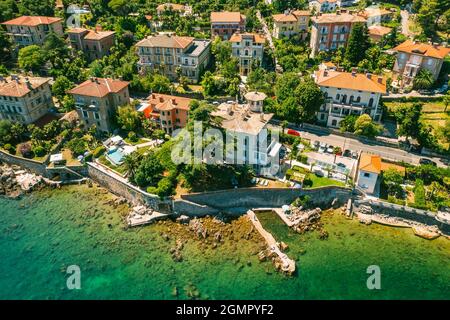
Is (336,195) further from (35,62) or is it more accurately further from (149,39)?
(35,62)

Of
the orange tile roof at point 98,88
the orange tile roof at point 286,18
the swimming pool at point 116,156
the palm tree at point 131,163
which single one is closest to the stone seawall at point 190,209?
the palm tree at point 131,163

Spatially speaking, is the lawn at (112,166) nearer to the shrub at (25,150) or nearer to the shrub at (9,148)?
the shrub at (25,150)

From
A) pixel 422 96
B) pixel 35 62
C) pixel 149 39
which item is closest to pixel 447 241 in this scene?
pixel 422 96

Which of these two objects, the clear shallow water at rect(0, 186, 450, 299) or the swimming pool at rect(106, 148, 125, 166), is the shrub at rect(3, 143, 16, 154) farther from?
the swimming pool at rect(106, 148, 125, 166)

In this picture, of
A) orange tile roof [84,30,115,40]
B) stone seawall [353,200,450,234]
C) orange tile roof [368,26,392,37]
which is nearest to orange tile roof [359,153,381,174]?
stone seawall [353,200,450,234]

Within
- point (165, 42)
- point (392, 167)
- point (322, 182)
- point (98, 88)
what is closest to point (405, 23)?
point (392, 167)
